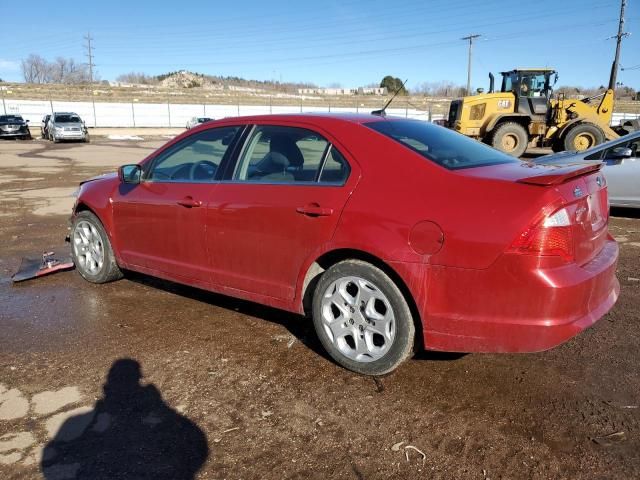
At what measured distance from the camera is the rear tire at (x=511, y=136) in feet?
56.6

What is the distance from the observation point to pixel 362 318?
10.6 feet

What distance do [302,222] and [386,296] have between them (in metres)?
0.72

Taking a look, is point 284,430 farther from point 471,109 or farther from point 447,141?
point 471,109

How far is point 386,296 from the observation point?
310 cm

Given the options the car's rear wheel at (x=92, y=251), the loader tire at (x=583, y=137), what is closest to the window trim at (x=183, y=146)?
the car's rear wheel at (x=92, y=251)

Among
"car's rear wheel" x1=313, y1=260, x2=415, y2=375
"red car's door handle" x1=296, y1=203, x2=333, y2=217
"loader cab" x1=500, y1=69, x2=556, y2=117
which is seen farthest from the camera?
"loader cab" x1=500, y1=69, x2=556, y2=117

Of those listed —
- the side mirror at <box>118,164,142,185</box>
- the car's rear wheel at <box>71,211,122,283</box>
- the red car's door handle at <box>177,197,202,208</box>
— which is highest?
the side mirror at <box>118,164,142,185</box>

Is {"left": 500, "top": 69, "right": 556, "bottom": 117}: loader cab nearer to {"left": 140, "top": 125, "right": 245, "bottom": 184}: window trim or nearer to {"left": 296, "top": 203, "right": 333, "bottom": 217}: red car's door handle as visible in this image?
{"left": 140, "top": 125, "right": 245, "bottom": 184}: window trim

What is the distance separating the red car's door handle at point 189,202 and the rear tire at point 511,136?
1498 cm

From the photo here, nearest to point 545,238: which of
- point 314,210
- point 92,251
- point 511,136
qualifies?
point 314,210

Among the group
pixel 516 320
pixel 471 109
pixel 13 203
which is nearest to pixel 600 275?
pixel 516 320

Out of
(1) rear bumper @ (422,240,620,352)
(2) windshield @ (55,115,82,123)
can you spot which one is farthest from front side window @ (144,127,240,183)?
(2) windshield @ (55,115,82,123)

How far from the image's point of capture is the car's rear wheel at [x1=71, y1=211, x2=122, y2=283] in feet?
16.6

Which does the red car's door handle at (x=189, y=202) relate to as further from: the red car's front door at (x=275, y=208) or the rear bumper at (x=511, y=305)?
the rear bumper at (x=511, y=305)
